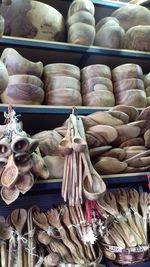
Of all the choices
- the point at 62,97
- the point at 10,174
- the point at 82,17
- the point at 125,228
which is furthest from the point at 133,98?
the point at 10,174

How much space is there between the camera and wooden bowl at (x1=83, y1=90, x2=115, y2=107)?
124 centimetres

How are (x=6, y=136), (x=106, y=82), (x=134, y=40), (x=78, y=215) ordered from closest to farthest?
(x=6, y=136), (x=78, y=215), (x=106, y=82), (x=134, y=40)

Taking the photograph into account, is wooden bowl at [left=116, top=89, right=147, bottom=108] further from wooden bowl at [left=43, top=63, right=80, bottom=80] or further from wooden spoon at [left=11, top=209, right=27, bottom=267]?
wooden spoon at [left=11, top=209, right=27, bottom=267]

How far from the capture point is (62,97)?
1186 millimetres

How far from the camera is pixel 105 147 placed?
42.3 inches

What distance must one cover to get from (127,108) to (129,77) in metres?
0.22

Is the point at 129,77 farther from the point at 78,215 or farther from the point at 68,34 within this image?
the point at 78,215

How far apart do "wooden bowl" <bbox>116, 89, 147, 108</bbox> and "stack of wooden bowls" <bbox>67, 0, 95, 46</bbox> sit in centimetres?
28

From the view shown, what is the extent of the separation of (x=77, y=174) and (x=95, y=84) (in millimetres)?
477

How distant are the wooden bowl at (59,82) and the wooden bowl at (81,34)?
0.65 feet

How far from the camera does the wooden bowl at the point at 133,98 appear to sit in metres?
1.27

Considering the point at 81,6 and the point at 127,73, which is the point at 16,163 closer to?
the point at 127,73

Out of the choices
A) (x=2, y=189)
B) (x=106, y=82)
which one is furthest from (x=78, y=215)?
(x=106, y=82)

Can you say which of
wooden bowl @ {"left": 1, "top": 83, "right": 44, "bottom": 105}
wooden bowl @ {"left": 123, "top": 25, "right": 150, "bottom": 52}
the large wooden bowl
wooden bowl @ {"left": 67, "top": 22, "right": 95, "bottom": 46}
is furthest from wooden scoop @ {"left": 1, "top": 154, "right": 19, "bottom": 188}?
wooden bowl @ {"left": 123, "top": 25, "right": 150, "bottom": 52}
